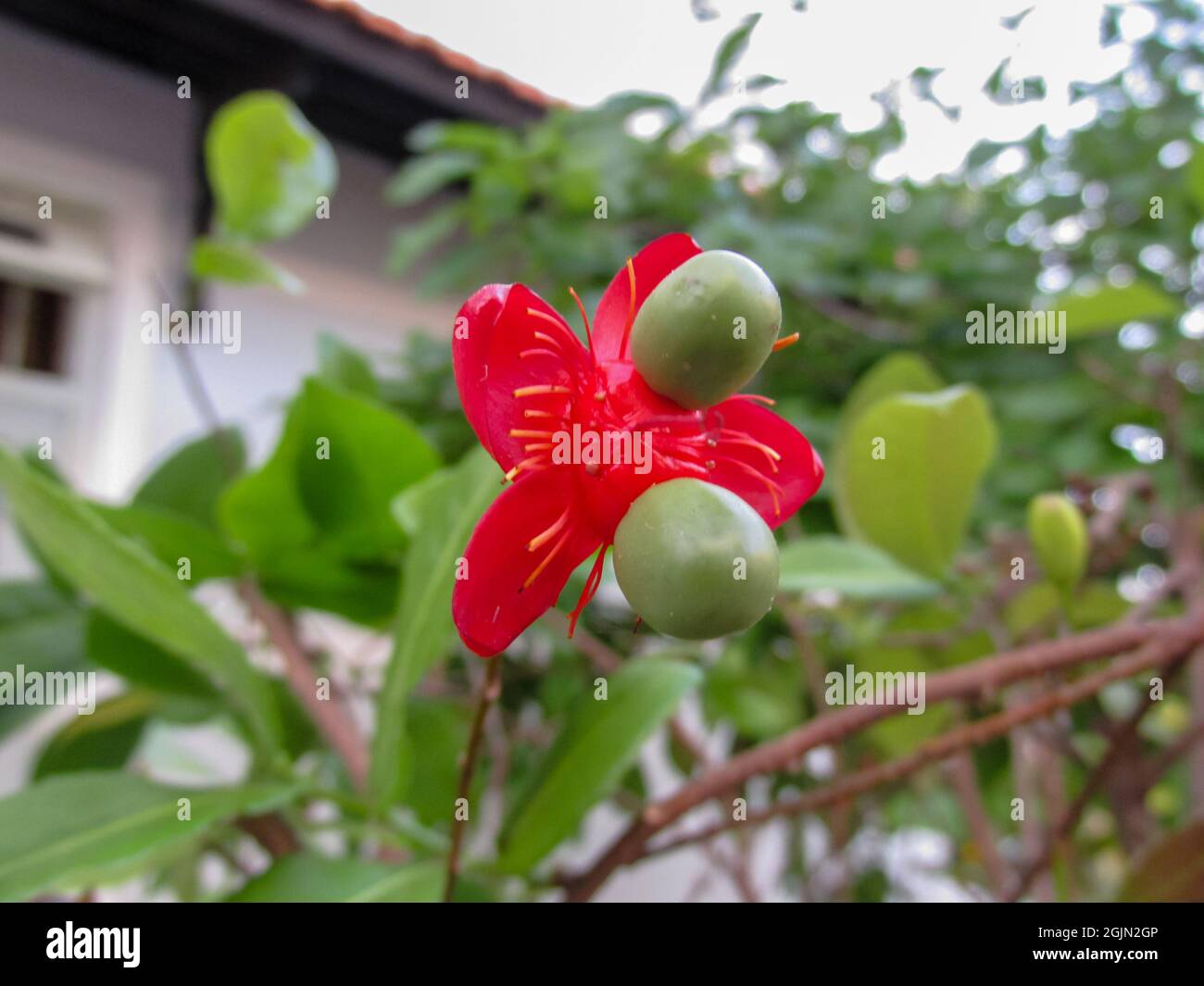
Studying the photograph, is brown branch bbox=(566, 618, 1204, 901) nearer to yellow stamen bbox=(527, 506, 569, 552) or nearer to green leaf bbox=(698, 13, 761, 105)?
yellow stamen bbox=(527, 506, 569, 552)

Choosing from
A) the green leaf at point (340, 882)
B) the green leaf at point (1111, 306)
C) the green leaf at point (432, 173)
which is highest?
the green leaf at point (432, 173)

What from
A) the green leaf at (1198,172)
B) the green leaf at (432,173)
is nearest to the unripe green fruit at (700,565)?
the green leaf at (1198,172)

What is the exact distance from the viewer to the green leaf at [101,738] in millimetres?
705

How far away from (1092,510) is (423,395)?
2.63ft

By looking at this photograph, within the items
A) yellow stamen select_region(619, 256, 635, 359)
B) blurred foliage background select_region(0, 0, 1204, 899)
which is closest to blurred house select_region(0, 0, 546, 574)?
blurred foliage background select_region(0, 0, 1204, 899)

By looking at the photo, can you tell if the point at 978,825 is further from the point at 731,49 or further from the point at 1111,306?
the point at 731,49

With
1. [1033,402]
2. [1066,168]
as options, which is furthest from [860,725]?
[1066,168]

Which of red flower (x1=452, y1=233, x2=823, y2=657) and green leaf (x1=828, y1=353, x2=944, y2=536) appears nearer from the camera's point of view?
red flower (x1=452, y1=233, x2=823, y2=657)

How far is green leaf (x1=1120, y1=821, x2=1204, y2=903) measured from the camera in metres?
0.61

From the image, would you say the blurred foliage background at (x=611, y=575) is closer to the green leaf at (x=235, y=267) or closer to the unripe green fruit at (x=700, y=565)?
the green leaf at (x=235, y=267)

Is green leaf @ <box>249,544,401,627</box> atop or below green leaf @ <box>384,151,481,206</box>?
below

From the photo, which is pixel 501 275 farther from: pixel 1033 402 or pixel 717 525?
pixel 717 525

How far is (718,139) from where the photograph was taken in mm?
1258

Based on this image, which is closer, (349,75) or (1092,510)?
(1092,510)
